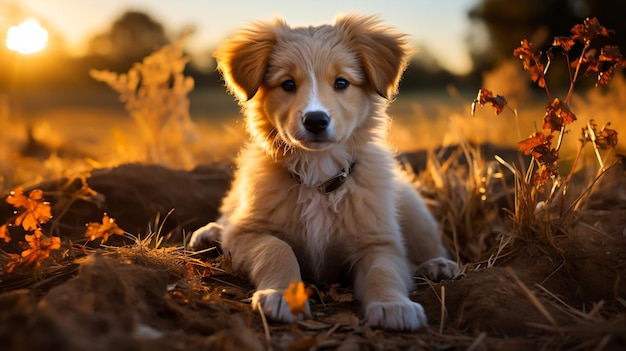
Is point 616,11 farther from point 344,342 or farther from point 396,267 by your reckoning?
point 344,342

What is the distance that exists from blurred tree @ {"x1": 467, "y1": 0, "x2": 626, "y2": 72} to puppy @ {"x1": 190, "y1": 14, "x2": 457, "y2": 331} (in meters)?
11.9

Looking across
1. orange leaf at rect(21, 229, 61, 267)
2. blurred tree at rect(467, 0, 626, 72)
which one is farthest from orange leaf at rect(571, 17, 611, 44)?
blurred tree at rect(467, 0, 626, 72)

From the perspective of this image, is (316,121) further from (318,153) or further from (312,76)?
(318,153)

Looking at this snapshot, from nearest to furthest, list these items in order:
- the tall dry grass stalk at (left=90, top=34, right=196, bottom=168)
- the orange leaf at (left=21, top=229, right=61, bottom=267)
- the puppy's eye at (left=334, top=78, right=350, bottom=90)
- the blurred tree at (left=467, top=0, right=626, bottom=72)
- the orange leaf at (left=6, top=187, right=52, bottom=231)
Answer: the orange leaf at (left=21, top=229, right=61, bottom=267) < the orange leaf at (left=6, top=187, right=52, bottom=231) < the puppy's eye at (left=334, top=78, right=350, bottom=90) < the tall dry grass stalk at (left=90, top=34, right=196, bottom=168) < the blurred tree at (left=467, top=0, right=626, bottom=72)

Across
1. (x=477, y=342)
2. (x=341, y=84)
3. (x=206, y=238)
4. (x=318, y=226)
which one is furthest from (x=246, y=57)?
(x=477, y=342)

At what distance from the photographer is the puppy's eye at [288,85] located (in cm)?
374

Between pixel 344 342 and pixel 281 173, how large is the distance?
1.55m

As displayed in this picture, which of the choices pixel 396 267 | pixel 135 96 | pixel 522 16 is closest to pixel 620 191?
pixel 396 267

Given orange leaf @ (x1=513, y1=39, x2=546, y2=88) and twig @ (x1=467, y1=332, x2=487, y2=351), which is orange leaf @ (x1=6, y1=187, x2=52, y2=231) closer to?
twig @ (x1=467, y1=332, x2=487, y2=351)

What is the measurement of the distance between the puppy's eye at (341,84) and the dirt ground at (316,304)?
4.02 ft

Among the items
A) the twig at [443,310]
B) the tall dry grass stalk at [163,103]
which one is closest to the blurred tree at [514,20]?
the tall dry grass stalk at [163,103]

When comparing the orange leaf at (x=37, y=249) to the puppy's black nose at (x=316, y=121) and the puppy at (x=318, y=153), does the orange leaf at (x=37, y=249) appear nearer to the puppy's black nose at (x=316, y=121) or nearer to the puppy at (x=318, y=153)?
the puppy at (x=318, y=153)

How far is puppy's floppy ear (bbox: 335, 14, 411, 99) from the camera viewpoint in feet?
12.7

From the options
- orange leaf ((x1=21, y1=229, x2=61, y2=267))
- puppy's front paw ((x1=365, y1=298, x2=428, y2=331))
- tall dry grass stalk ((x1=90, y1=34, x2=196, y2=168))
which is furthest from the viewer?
tall dry grass stalk ((x1=90, y1=34, x2=196, y2=168))
